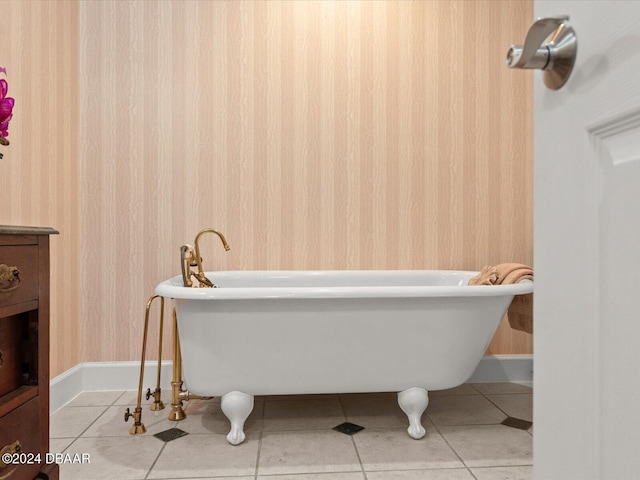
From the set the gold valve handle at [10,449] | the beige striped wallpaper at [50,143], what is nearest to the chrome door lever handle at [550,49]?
the gold valve handle at [10,449]

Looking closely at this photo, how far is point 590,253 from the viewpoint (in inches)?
17.5

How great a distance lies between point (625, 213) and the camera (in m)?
0.40

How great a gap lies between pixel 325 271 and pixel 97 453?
129 cm

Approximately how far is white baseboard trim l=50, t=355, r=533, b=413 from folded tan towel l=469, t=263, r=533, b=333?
2.21 ft

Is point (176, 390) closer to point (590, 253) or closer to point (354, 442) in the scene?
point (354, 442)

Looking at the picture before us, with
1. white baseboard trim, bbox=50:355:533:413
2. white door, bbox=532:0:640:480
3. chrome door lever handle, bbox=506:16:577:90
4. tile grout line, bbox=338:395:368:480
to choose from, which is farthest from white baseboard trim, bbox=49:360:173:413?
chrome door lever handle, bbox=506:16:577:90

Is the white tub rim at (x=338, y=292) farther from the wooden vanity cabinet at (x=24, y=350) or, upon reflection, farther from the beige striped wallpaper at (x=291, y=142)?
the beige striped wallpaper at (x=291, y=142)

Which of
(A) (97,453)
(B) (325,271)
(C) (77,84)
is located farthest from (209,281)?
(C) (77,84)

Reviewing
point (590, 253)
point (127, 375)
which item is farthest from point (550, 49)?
point (127, 375)

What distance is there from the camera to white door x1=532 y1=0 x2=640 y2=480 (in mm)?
397

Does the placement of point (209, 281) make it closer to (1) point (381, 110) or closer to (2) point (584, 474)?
(1) point (381, 110)

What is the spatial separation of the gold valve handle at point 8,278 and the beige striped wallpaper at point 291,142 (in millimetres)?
1463

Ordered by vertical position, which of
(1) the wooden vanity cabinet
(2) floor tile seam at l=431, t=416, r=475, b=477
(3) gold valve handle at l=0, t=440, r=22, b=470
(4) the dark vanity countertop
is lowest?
(2) floor tile seam at l=431, t=416, r=475, b=477

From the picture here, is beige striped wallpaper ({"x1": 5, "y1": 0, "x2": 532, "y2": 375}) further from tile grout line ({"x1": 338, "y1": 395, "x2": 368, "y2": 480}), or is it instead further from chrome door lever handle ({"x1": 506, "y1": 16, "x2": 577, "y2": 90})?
chrome door lever handle ({"x1": 506, "y1": 16, "x2": 577, "y2": 90})
